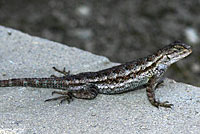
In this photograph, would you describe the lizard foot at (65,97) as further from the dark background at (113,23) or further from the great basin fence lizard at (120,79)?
the dark background at (113,23)

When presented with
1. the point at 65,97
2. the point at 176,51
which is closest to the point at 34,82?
the point at 65,97

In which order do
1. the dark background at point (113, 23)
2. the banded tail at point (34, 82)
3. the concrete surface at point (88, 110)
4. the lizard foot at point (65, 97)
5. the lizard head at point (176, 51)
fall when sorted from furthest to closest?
the dark background at point (113, 23) < the banded tail at point (34, 82) < the lizard head at point (176, 51) < the lizard foot at point (65, 97) < the concrete surface at point (88, 110)

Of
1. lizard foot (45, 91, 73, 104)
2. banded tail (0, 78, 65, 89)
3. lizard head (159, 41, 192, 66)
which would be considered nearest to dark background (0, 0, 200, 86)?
lizard head (159, 41, 192, 66)

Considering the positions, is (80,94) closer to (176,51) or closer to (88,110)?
(88,110)

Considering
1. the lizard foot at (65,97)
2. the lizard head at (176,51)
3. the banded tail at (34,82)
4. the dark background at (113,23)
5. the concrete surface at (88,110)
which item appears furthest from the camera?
the dark background at (113,23)

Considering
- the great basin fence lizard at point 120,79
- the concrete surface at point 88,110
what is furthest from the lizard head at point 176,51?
the concrete surface at point 88,110

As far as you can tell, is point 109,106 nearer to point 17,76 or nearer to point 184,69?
point 17,76
